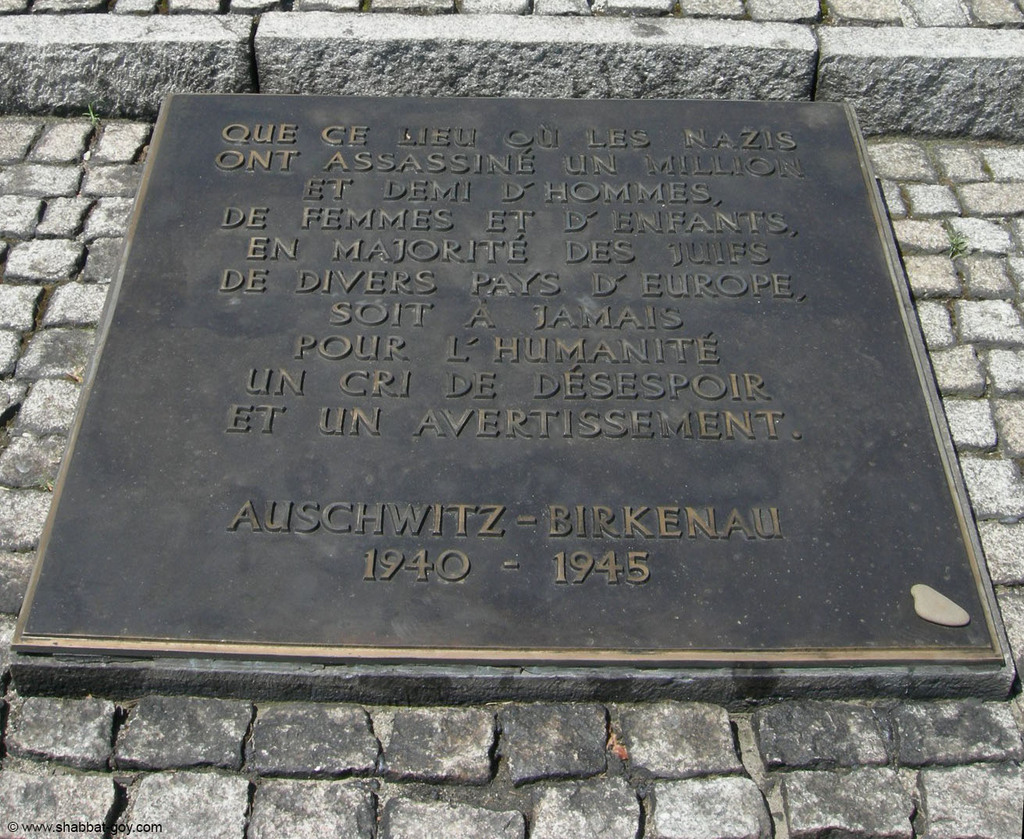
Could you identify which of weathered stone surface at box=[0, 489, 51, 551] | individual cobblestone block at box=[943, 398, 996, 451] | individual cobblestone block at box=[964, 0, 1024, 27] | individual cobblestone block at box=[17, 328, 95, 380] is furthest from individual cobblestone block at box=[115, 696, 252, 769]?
individual cobblestone block at box=[964, 0, 1024, 27]

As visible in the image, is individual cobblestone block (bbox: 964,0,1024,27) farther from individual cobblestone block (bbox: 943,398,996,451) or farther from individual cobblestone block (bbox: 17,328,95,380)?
individual cobblestone block (bbox: 17,328,95,380)

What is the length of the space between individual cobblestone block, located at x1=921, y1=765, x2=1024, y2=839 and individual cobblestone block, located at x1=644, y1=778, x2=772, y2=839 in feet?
1.38

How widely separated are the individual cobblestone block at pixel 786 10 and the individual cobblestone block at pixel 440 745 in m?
3.24

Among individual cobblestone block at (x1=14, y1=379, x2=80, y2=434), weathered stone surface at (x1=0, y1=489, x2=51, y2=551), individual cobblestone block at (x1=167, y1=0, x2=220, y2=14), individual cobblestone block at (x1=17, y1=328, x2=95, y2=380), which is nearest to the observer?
weathered stone surface at (x1=0, y1=489, x2=51, y2=551)

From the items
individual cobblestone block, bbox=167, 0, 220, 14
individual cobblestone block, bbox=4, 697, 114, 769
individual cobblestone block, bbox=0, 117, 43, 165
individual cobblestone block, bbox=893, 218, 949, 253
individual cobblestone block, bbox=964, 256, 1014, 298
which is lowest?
individual cobblestone block, bbox=4, 697, 114, 769

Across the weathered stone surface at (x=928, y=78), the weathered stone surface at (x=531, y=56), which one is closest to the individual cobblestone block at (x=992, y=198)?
the weathered stone surface at (x=928, y=78)

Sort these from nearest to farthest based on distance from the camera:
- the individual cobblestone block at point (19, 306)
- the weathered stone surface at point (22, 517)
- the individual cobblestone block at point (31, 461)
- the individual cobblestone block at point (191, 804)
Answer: the individual cobblestone block at point (191, 804) → the weathered stone surface at point (22, 517) → the individual cobblestone block at point (31, 461) → the individual cobblestone block at point (19, 306)

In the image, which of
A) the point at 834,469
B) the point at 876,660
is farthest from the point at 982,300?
the point at 876,660

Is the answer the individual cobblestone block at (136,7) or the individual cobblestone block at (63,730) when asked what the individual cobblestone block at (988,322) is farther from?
the individual cobblestone block at (136,7)

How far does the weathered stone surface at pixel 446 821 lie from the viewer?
2.55 m

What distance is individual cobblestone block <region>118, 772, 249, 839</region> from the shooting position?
2.55 m

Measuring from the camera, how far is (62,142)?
14.3 ft

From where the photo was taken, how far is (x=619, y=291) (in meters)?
3.43

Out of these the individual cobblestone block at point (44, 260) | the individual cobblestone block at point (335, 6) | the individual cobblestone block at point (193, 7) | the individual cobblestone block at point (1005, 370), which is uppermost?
the individual cobblestone block at point (335, 6)
